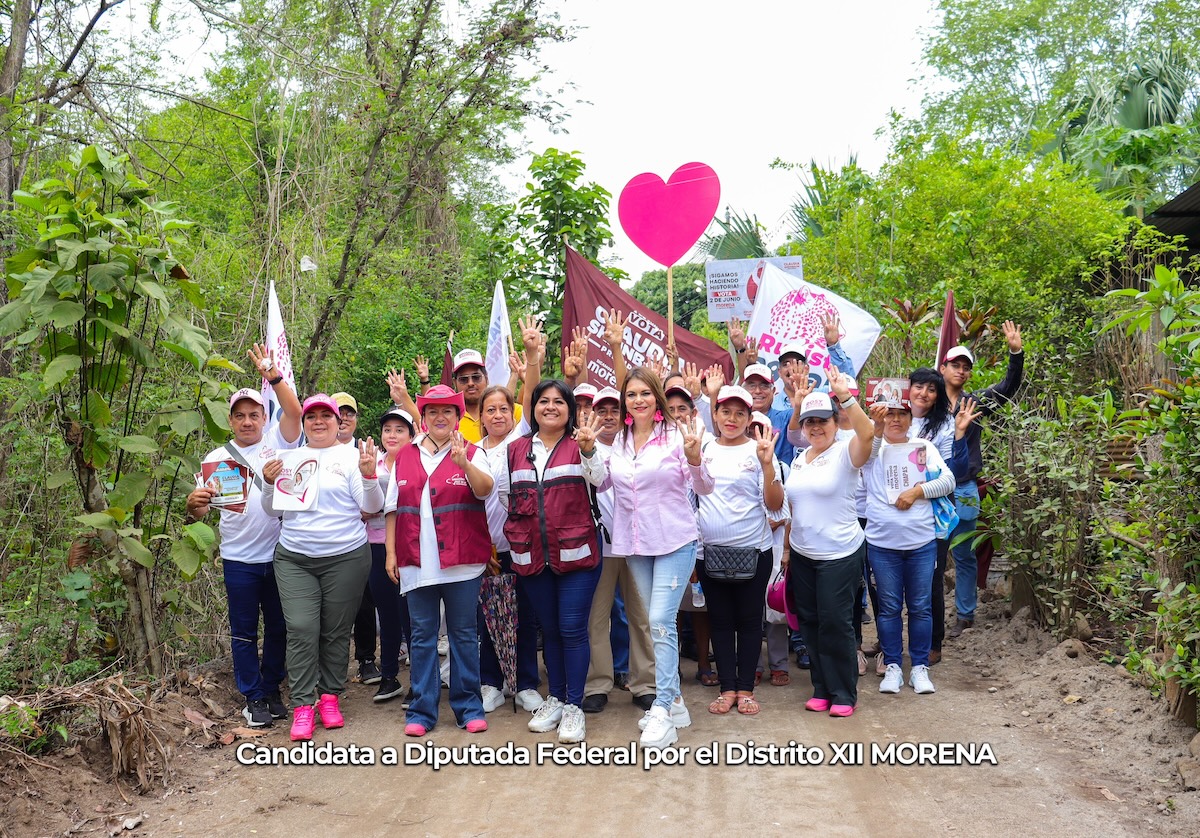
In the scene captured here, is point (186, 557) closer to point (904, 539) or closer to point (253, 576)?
point (253, 576)

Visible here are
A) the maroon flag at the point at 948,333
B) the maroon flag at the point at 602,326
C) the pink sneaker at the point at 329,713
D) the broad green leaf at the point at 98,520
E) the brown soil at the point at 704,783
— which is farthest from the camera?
the maroon flag at the point at 602,326

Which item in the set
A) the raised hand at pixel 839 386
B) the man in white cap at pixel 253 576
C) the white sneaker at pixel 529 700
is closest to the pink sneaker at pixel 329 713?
the man in white cap at pixel 253 576

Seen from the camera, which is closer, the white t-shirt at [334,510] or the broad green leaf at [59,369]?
the broad green leaf at [59,369]

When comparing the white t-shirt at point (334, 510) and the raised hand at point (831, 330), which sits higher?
the raised hand at point (831, 330)

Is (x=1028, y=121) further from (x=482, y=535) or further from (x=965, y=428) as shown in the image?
(x=482, y=535)

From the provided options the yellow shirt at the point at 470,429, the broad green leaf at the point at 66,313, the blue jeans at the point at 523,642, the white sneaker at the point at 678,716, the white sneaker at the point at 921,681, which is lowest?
the white sneaker at the point at 921,681

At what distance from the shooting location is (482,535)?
571 centimetres

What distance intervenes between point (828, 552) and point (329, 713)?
9.68ft

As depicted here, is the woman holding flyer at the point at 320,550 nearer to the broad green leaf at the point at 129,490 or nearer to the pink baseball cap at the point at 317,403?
the pink baseball cap at the point at 317,403

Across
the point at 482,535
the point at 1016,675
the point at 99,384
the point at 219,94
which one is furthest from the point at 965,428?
the point at 219,94

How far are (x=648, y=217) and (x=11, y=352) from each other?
4665 millimetres

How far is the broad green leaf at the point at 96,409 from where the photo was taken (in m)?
5.24

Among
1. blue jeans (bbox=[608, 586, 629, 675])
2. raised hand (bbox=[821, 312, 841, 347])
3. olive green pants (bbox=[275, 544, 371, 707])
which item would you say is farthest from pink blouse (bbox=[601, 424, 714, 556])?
raised hand (bbox=[821, 312, 841, 347])

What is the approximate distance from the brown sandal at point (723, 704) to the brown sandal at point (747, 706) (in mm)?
57
